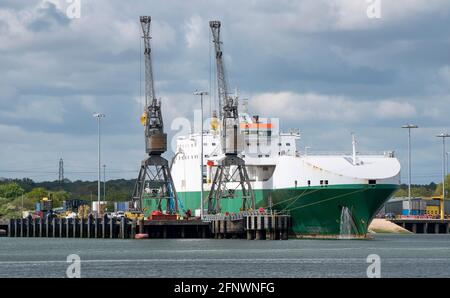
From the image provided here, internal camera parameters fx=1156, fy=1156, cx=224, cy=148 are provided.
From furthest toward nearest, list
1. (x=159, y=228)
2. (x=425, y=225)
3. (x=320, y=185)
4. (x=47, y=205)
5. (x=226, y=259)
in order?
(x=425, y=225) → (x=47, y=205) → (x=159, y=228) → (x=320, y=185) → (x=226, y=259)

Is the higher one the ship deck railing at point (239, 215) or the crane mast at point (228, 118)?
the crane mast at point (228, 118)

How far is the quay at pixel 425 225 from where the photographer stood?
158 meters

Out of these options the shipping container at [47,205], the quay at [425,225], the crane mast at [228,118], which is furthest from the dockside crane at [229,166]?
the quay at [425,225]

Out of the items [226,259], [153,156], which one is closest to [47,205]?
[153,156]

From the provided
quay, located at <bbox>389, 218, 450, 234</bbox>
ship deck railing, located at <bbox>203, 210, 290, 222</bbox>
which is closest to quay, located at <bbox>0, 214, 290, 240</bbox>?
ship deck railing, located at <bbox>203, 210, 290, 222</bbox>

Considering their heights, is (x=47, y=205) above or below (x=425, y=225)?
above

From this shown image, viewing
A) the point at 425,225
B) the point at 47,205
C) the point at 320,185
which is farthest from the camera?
the point at 425,225

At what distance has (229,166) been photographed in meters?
113

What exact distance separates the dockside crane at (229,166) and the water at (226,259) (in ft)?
31.1

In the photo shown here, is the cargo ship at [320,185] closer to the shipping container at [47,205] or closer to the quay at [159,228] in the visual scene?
the quay at [159,228]

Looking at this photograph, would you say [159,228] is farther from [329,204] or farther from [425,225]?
[425,225]

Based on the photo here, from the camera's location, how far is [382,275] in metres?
61.1

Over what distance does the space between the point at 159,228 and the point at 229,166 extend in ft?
29.8
